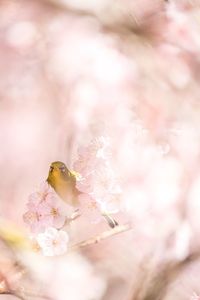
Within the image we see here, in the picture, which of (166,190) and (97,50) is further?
(97,50)

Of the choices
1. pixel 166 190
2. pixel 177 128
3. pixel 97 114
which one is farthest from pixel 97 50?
pixel 166 190

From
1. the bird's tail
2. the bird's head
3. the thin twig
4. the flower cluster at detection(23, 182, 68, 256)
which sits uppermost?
the bird's head

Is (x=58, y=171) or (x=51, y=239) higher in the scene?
(x=58, y=171)

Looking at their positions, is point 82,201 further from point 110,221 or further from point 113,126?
point 113,126

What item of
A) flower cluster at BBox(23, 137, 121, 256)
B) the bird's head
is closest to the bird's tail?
flower cluster at BBox(23, 137, 121, 256)

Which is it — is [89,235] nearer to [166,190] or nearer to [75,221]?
[75,221]

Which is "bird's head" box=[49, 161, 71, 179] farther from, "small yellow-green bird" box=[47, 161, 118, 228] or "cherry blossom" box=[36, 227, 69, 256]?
"cherry blossom" box=[36, 227, 69, 256]

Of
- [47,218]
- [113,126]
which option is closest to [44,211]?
[47,218]
